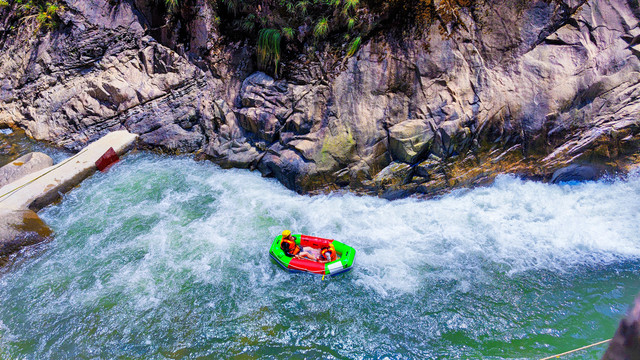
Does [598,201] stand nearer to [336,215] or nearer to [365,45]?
[336,215]

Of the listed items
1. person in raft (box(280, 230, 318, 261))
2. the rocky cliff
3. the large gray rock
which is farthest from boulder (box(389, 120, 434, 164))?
the large gray rock

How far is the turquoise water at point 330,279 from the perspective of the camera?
4738 millimetres

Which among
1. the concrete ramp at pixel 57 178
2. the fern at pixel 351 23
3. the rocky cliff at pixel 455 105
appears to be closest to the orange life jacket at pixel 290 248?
the rocky cliff at pixel 455 105

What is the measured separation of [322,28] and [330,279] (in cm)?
568

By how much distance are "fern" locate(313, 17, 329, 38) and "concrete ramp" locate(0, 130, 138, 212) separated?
238 inches

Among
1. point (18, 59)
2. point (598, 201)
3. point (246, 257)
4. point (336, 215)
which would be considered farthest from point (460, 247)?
point (18, 59)

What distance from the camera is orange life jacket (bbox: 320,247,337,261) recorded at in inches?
231

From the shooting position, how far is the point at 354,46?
7.55 metres

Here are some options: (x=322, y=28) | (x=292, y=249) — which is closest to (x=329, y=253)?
(x=292, y=249)

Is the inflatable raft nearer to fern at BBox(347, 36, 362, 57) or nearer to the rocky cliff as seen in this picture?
the rocky cliff

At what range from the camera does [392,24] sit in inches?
292

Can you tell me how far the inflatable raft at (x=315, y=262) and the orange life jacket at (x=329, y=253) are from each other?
97 millimetres

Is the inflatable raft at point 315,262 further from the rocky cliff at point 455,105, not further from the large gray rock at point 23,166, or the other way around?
the large gray rock at point 23,166

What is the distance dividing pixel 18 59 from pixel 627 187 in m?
17.7
